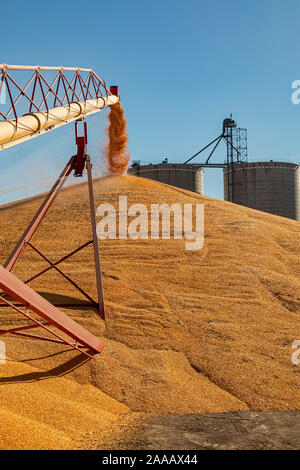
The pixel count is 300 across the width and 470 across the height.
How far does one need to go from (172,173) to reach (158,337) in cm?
3611

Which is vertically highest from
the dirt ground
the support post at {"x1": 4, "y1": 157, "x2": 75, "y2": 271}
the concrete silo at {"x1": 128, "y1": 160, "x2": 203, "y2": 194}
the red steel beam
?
the concrete silo at {"x1": 128, "y1": 160, "x2": 203, "y2": 194}

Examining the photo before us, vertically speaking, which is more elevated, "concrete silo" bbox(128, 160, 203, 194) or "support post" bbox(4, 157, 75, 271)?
"concrete silo" bbox(128, 160, 203, 194)

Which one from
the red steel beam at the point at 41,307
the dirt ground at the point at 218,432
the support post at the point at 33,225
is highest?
the support post at the point at 33,225

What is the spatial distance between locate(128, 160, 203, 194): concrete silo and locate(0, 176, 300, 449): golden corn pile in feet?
75.1

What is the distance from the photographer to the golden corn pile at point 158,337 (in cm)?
950

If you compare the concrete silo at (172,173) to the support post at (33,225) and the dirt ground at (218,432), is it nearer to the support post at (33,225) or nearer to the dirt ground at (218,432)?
the support post at (33,225)

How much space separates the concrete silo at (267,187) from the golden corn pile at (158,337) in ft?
71.5

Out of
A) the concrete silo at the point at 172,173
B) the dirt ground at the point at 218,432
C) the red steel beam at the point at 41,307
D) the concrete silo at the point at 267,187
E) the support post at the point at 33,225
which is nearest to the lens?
the dirt ground at the point at 218,432

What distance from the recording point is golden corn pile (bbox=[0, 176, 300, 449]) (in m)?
9.50

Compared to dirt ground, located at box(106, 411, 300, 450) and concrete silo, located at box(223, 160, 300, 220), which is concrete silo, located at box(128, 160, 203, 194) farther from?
dirt ground, located at box(106, 411, 300, 450)

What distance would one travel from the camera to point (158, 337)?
45.9 ft

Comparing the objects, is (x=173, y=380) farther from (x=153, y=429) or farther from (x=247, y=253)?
(x=247, y=253)

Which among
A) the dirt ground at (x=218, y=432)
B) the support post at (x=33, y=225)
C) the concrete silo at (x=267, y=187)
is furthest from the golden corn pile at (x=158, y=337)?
the concrete silo at (x=267, y=187)

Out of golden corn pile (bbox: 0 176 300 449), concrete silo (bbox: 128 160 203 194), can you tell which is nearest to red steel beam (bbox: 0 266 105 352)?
golden corn pile (bbox: 0 176 300 449)
